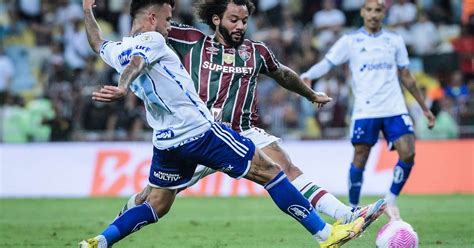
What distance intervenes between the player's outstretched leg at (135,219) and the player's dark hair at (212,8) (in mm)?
1990

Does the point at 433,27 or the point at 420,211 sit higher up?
the point at 433,27

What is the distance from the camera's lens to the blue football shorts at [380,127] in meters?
11.8

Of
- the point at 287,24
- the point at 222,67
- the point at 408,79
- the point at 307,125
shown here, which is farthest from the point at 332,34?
the point at 222,67

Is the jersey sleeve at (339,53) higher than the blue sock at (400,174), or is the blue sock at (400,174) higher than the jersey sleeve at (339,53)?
the jersey sleeve at (339,53)

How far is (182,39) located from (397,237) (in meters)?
2.94

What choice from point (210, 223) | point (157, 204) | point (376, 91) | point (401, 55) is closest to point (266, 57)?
point (157, 204)

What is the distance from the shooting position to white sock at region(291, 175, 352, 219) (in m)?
8.66

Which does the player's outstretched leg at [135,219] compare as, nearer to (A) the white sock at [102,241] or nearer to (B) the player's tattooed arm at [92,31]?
(A) the white sock at [102,241]

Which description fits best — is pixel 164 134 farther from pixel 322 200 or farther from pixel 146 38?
pixel 322 200

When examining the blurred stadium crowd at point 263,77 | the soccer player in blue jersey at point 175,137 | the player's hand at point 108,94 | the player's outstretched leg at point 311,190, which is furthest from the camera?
the blurred stadium crowd at point 263,77

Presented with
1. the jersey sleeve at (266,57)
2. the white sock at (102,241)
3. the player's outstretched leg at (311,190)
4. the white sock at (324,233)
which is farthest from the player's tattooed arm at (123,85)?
the player's outstretched leg at (311,190)

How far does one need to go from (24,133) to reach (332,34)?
7115 mm

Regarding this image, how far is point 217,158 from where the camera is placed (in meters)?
7.81

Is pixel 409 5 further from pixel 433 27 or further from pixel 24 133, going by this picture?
pixel 24 133
